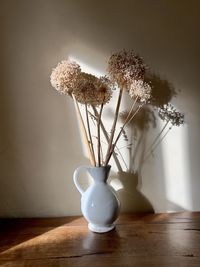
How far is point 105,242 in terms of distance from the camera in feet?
3.05

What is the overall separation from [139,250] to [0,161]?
0.72 metres

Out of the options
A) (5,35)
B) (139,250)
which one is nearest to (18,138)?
(5,35)

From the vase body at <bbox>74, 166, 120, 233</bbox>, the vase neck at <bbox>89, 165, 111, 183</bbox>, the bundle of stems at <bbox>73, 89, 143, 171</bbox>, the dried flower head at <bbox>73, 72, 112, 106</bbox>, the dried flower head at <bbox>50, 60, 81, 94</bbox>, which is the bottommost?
the vase body at <bbox>74, 166, 120, 233</bbox>

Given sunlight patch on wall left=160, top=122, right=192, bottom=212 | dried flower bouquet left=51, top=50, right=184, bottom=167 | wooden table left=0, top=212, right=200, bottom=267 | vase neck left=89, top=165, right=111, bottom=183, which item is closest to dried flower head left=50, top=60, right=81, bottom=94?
dried flower bouquet left=51, top=50, right=184, bottom=167

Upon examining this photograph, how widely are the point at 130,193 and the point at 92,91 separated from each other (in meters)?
0.51

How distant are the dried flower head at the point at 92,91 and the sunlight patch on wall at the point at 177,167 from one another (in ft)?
1.02

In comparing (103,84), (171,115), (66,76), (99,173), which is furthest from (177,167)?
(66,76)

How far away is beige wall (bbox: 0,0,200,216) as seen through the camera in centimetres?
113

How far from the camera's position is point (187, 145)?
1.16 m

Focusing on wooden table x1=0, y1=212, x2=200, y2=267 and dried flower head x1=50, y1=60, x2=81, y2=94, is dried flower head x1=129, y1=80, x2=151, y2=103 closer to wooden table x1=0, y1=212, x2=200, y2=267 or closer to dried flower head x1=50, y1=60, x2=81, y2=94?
dried flower head x1=50, y1=60, x2=81, y2=94

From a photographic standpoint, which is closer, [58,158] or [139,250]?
[139,250]

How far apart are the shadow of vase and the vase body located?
0.57ft

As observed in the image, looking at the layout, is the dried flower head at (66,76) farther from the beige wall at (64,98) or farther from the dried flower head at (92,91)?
the beige wall at (64,98)

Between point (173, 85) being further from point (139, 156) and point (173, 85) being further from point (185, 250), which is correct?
point (185, 250)
